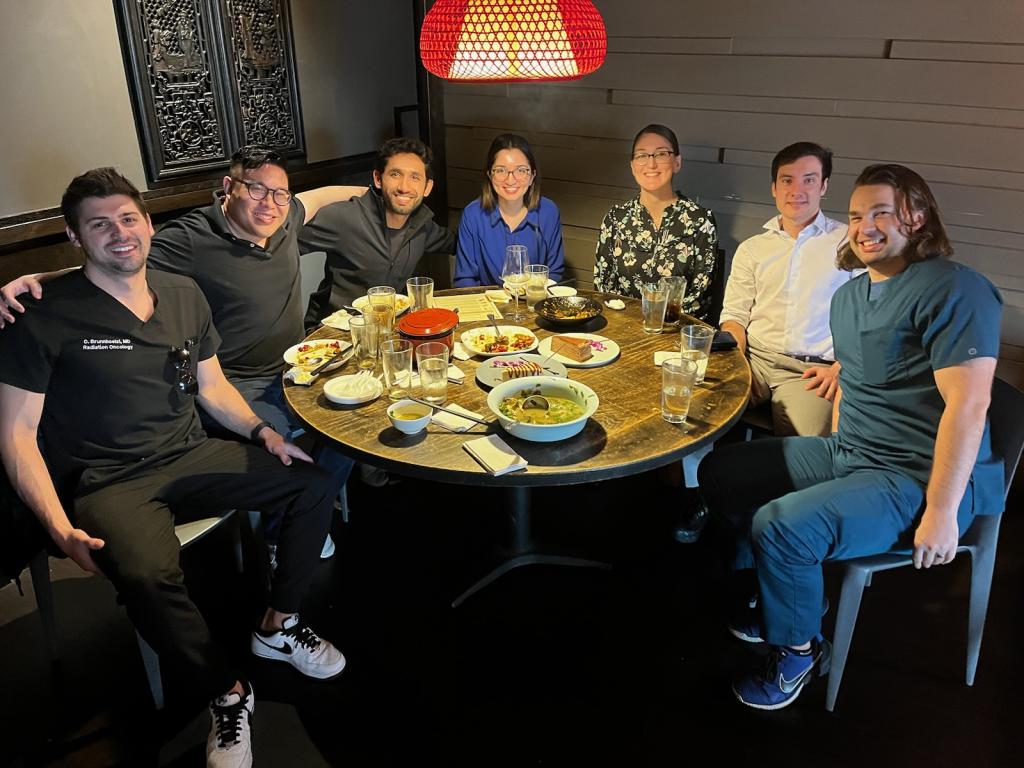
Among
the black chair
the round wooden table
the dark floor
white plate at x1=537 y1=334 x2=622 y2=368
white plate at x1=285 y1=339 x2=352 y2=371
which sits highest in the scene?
white plate at x1=285 y1=339 x2=352 y2=371

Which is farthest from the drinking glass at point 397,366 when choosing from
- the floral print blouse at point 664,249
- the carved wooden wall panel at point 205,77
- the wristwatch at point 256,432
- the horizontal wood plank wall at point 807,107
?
the horizontal wood plank wall at point 807,107

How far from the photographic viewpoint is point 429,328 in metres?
2.31

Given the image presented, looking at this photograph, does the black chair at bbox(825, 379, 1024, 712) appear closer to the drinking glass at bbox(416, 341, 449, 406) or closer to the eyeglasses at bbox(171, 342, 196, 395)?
the drinking glass at bbox(416, 341, 449, 406)

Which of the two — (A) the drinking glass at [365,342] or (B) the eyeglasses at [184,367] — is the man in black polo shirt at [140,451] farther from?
(A) the drinking glass at [365,342]

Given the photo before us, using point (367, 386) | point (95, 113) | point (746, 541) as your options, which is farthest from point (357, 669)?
point (95, 113)

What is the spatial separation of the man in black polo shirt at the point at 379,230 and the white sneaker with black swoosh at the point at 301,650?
154cm

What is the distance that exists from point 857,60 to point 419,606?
276 cm

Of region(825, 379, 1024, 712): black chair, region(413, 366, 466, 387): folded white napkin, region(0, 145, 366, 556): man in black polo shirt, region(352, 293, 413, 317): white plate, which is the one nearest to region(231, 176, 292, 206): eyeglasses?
region(0, 145, 366, 556): man in black polo shirt

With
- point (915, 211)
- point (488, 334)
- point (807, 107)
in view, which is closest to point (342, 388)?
point (488, 334)

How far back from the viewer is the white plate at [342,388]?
2.04 m

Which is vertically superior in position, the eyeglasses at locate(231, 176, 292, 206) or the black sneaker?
the eyeglasses at locate(231, 176, 292, 206)

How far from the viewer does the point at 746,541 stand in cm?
234

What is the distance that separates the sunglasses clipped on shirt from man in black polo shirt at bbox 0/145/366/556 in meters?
0.30

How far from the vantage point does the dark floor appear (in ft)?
6.34
